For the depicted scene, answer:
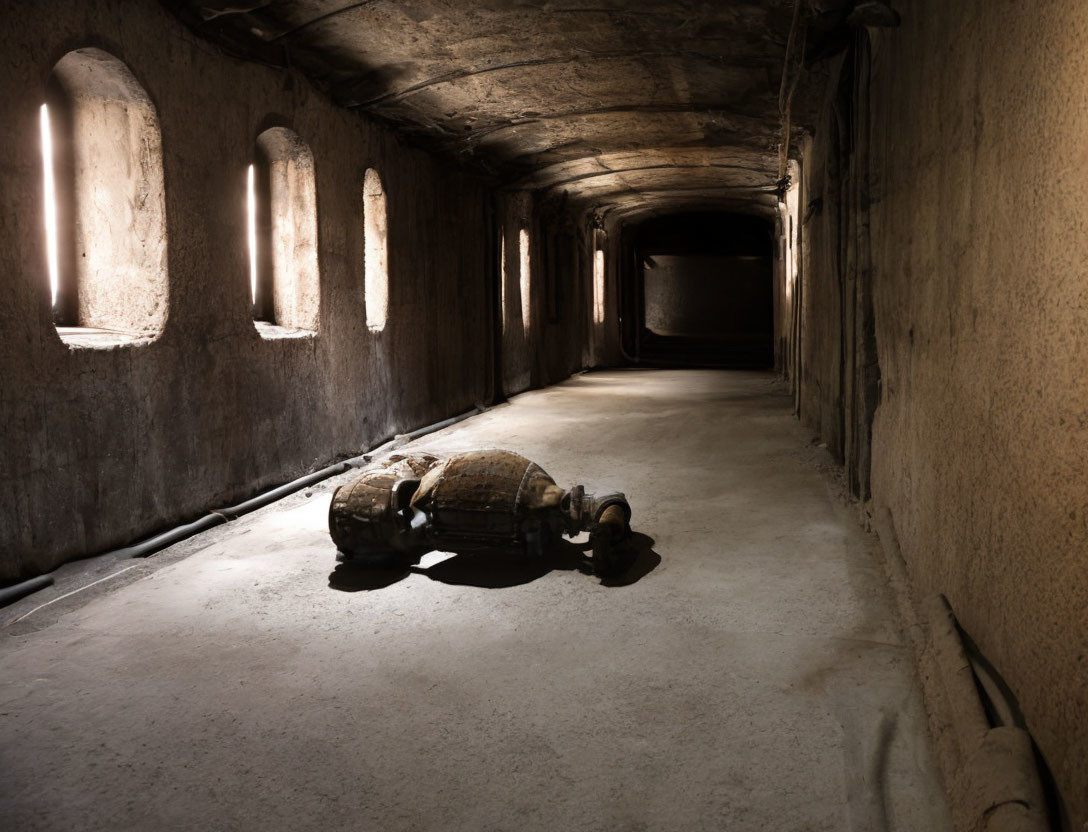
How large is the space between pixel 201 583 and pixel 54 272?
6.85ft

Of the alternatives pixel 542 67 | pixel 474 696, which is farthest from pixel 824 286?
pixel 474 696

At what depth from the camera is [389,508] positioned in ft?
13.8

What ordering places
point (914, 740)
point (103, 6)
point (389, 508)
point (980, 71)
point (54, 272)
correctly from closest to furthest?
1. point (980, 71)
2. point (914, 740)
3. point (389, 508)
4. point (103, 6)
5. point (54, 272)

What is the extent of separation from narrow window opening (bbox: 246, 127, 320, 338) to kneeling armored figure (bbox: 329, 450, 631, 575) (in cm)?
301

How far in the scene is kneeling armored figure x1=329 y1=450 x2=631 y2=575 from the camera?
4195 millimetres

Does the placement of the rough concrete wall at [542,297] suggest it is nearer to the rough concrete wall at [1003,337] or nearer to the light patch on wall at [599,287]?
the light patch on wall at [599,287]

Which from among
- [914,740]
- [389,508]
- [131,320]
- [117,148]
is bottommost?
[914,740]

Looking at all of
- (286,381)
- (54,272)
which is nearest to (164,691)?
(54,272)

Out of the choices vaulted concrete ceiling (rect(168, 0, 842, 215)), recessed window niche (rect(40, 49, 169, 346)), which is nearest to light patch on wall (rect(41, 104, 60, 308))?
recessed window niche (rect(40, 49, 169, 346))

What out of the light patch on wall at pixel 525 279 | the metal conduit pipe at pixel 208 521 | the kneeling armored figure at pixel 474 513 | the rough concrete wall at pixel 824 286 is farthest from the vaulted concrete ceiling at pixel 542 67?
the kneeling armored figure at pixel 474 513

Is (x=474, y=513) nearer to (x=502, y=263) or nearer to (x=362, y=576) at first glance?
(x=362, y=576)

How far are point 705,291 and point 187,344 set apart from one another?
25687mm

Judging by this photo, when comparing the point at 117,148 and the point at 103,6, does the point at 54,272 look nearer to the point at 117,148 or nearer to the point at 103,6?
the point at 117,148

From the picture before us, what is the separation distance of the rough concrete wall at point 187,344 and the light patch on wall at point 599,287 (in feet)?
32.3
